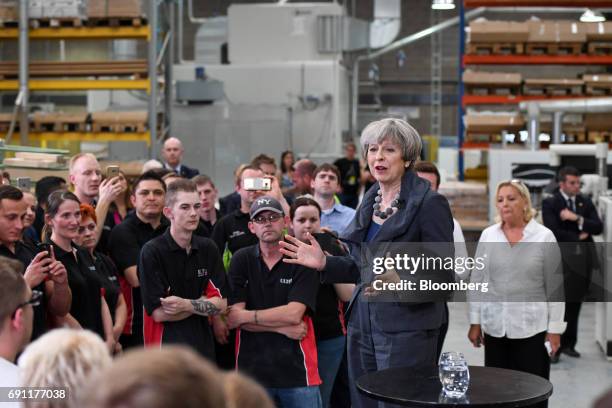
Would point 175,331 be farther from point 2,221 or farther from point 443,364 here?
point 443,364

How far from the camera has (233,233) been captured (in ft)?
20.5

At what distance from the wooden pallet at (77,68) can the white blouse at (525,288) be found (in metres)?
7.71

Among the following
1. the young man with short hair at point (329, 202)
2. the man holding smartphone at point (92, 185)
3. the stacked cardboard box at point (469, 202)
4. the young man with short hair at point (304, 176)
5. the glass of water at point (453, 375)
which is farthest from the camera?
the stacked cardboard box at point (469, 202)

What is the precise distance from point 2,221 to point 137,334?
54.4 inches

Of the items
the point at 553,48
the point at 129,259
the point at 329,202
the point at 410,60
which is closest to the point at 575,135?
the point at 553,48

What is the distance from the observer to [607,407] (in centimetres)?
141

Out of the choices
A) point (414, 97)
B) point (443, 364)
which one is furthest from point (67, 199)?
point (414, 97)

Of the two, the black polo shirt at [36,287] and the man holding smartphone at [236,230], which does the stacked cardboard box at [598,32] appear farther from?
the black polo shirt at [36,287]

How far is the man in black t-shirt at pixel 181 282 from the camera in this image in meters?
4.99

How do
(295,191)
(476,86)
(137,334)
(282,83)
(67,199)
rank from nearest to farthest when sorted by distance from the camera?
(67,199), (137,334), (295,191), (476,86), (282,83)

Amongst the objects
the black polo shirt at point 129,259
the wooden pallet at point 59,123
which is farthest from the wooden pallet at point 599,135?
the black polo shirt at point 129,259

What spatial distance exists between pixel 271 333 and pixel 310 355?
0.79 ft

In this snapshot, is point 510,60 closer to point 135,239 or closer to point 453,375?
point 135,239

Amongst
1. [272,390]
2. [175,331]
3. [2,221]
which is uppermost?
[2,221]
